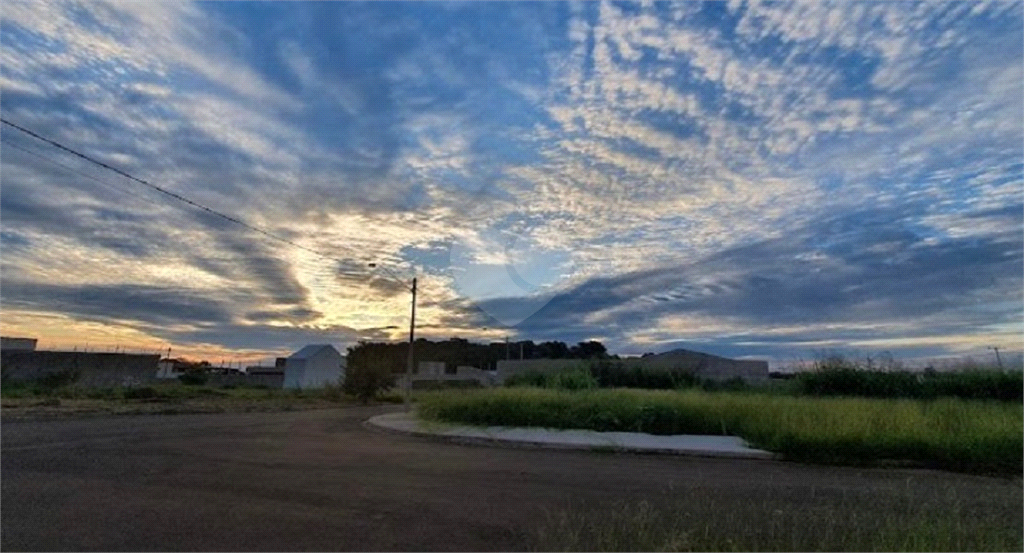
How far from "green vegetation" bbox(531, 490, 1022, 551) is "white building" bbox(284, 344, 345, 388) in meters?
62.0

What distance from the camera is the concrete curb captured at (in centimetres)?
1266

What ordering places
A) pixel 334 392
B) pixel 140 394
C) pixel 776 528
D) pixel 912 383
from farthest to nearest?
pixel 334 392 → pixel 140 394 → pixel 912 383 → pixel 776 528

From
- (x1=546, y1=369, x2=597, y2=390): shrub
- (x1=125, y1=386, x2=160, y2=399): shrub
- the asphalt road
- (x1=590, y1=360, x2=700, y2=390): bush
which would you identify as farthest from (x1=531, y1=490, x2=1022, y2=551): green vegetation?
(x1=125, y1=386, x2=160, y2=399): shrub

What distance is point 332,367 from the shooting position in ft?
221

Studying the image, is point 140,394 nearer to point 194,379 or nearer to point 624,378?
point 194,379

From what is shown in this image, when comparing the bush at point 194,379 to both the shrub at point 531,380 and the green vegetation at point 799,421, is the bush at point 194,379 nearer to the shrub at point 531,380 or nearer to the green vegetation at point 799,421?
the shrub at point 531,380

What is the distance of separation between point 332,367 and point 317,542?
64679 mm

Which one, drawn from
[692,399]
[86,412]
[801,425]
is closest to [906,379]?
[692,399]

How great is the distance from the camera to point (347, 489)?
26.6 feet

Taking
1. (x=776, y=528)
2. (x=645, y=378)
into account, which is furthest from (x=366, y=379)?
(x=776, y=528)

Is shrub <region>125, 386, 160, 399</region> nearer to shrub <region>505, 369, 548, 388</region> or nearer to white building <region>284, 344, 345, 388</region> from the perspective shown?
shrub <region>505, 369, 548, 388</region>

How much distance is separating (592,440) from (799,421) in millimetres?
4659

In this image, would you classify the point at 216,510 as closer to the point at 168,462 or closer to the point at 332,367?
the point at 168,462

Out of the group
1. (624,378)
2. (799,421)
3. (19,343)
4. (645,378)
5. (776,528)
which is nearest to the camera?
(776,528)
